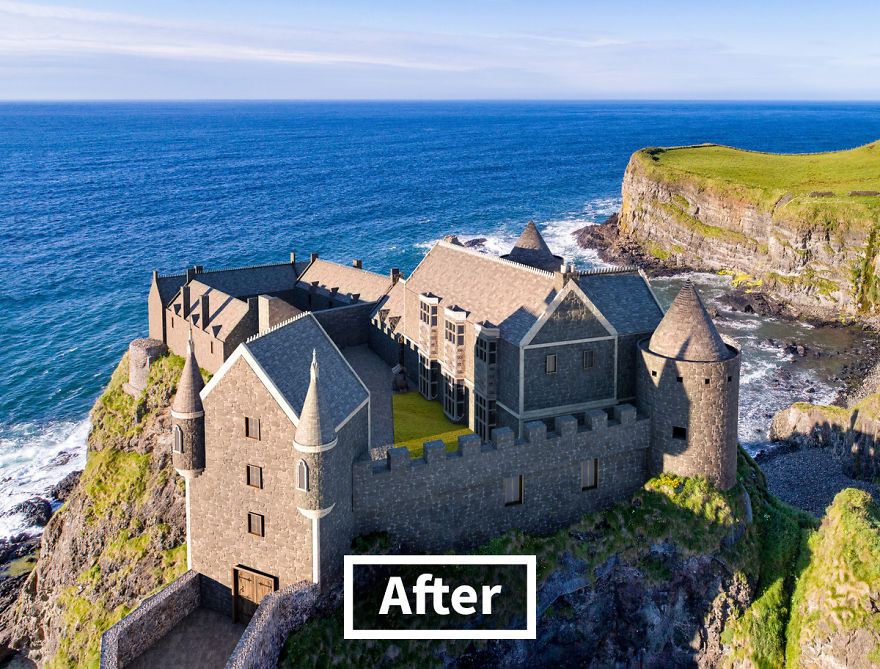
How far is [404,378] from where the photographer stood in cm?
5003

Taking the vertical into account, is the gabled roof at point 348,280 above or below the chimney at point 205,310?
above

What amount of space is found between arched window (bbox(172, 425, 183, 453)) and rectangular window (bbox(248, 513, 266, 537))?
411cm

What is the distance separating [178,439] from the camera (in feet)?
110

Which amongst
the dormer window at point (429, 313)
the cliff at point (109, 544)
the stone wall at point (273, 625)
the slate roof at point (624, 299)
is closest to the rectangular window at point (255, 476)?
the stone wall at point (273, 625)

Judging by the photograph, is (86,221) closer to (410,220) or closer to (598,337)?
(410,220)

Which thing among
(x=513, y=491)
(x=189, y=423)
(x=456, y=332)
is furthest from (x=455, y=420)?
(x=189, y=423)

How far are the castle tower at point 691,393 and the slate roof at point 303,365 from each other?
14907 mm

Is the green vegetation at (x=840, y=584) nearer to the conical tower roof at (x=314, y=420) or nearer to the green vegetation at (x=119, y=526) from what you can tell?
the conical tower roof at (x=314, y=420)

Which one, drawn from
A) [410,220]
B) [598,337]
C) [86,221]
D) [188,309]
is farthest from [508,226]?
[598,337]

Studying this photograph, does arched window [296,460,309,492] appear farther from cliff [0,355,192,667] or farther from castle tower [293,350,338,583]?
cliff [0,355,192,667]

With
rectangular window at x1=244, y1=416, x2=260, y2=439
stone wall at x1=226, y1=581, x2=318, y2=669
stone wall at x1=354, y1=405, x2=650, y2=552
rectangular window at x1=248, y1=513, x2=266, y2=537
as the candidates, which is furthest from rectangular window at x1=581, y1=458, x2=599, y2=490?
rectangular window at x1=244, y1=416, x2=260, y2=439

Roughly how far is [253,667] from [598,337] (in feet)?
73.2

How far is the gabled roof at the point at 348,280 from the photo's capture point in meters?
58.4

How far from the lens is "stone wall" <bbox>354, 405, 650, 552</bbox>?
34.8 metres
